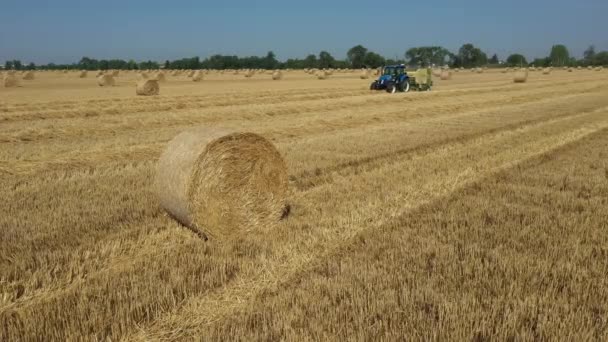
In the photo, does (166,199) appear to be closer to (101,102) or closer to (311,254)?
(311,254)

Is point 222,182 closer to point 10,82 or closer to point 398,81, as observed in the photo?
point 398,81

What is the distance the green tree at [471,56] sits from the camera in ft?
448

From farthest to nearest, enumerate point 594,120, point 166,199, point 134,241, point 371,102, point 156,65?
point 156,65, point 371,102, point 594,120, point 166,199, point 134,241

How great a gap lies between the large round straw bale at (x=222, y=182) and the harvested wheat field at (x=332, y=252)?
0.67 ft

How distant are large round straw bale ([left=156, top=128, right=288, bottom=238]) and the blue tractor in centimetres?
2375

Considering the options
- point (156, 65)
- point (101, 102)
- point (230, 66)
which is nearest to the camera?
point (101, 102)

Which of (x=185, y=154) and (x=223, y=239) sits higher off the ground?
(x=185, y=154)

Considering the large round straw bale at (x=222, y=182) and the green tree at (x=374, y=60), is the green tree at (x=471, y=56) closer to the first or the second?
the green tree at (x=374, y=60)

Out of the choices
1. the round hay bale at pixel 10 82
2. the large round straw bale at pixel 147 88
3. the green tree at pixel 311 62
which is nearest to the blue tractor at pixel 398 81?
the large round straw bale at pixel 147 88

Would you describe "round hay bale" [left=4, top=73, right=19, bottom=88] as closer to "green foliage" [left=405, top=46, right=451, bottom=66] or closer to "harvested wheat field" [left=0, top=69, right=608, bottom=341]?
"harvested wheat field" [left=0, top=69, right=608, bottom=341]

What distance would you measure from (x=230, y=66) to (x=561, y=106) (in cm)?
8426

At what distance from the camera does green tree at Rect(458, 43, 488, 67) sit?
13662 cm

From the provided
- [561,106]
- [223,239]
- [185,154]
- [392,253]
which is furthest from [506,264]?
[561,106]

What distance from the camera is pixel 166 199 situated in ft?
20.0
